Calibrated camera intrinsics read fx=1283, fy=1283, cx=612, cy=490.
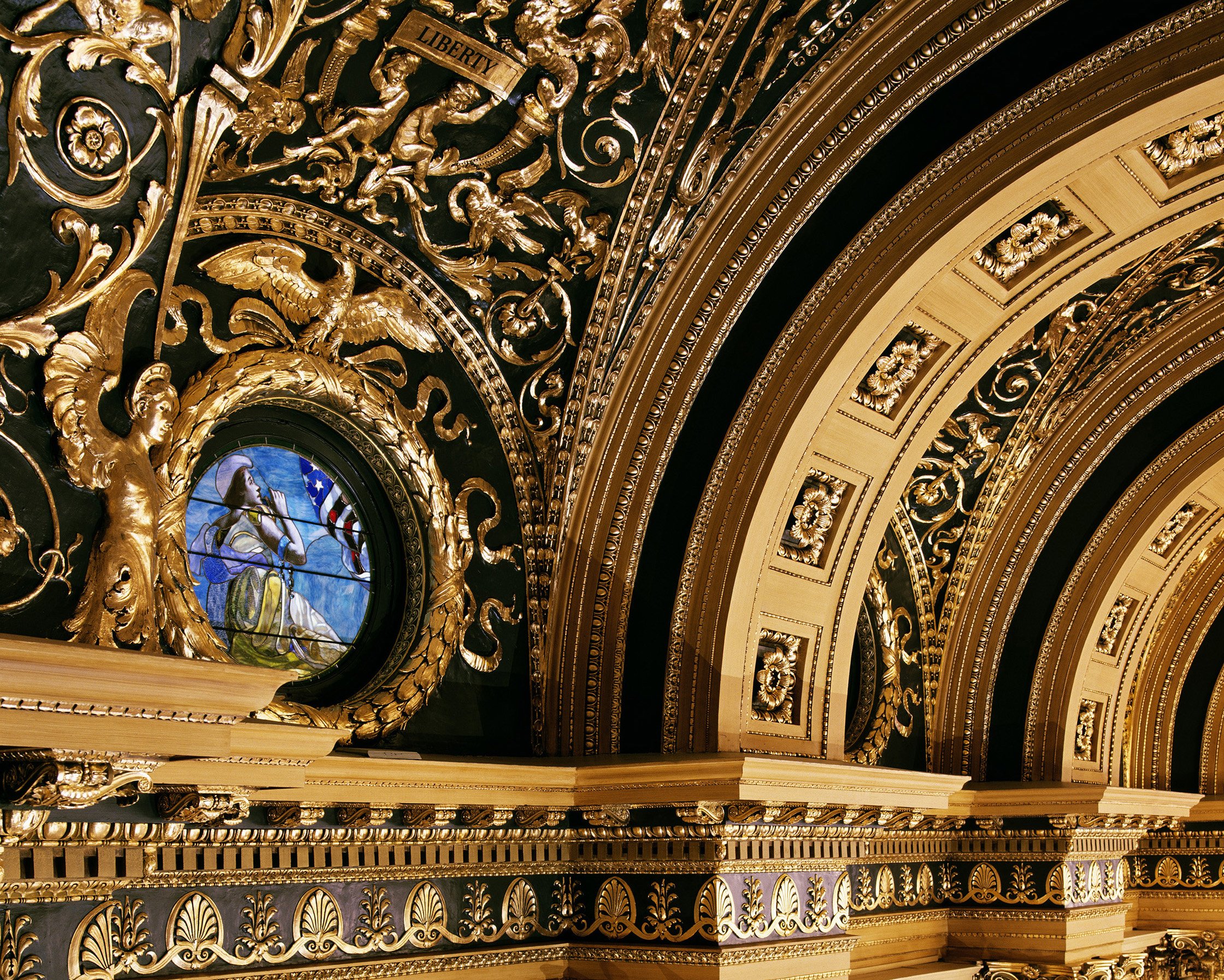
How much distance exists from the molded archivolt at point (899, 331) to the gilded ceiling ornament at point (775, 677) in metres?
0.11

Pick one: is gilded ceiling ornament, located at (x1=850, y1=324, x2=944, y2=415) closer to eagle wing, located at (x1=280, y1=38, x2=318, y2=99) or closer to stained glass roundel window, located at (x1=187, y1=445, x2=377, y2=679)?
stained glass roundel window, located at (x1=187, y1=445, x2=377, y2=679)

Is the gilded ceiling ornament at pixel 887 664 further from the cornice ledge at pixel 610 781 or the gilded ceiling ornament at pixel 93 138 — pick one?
the gilded ceiling ornament at pixel 93 138

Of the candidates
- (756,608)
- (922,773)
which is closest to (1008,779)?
(922,773)

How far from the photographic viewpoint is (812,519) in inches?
268

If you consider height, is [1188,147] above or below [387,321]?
above

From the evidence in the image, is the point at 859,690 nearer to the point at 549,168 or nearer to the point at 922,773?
the point at 922,773

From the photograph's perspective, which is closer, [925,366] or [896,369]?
[896,369]

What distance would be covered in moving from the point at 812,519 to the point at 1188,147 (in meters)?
2.59

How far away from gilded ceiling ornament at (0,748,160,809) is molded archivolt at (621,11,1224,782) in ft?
10.6

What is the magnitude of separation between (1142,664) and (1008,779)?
291 cm

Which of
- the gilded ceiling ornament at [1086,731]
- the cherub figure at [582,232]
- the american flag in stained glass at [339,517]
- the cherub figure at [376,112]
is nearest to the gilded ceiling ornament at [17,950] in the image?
the american flag in stained glass at [339,517]

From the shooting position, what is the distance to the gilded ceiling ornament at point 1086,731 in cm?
948

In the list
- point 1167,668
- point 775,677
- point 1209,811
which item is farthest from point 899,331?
point 1209,811

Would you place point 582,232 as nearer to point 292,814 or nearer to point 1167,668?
point 292,814
